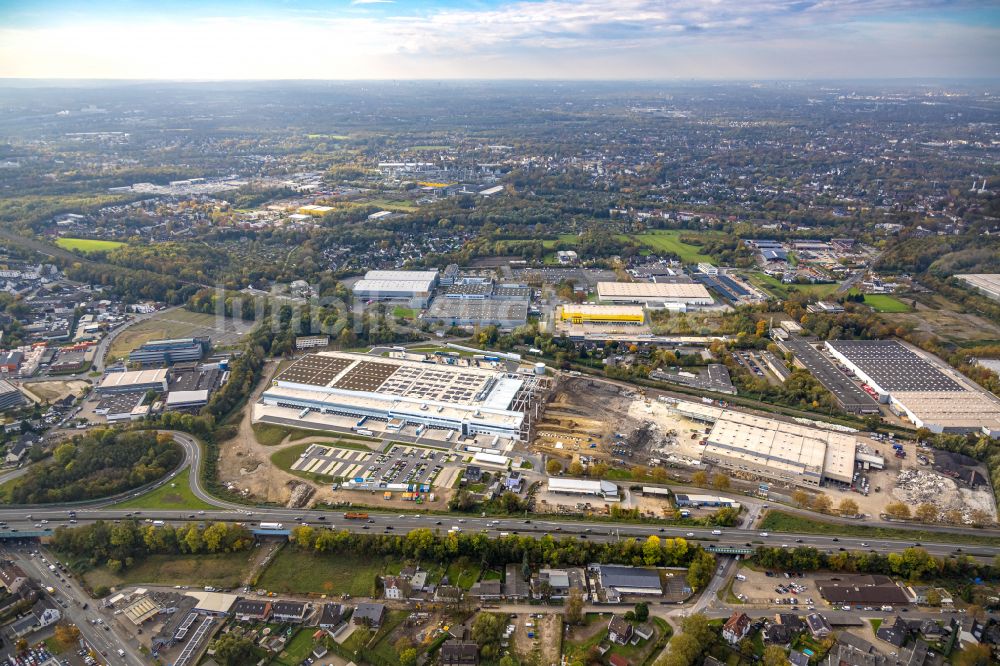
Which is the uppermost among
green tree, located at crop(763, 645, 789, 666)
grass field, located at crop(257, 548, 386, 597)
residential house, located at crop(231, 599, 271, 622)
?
green tree, located at crop(763, 645, 789, 666)

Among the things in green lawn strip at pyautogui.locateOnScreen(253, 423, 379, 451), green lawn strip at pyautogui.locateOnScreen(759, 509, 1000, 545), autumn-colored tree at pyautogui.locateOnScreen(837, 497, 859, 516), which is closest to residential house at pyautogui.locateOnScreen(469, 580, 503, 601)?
green lawn strip at pyautogui.locateOnScreen(759, 509, 1000, 545)

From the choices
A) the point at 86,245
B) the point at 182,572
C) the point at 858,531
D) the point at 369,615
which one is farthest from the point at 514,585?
the point at 86,245

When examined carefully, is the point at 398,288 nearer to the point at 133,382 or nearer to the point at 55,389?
the point at 133,382

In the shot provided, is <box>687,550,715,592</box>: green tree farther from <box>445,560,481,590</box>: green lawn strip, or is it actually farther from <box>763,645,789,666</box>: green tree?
<box>445,560,481,590</box>: green lawn strip

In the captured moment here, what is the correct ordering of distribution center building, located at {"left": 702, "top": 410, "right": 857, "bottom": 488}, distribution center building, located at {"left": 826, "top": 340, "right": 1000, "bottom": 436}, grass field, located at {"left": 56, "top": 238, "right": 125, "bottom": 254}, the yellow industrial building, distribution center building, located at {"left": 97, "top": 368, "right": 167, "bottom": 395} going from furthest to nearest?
grass field, located at {"left": 56, "top": 238, "right": 125, "bottom": 254}
the yellow industrial building
distribution center building, located at {"left": 97, "top": 368, "right": 167, "bottom": 395}
distribution center building, located at {"left": 826, "top": 340, "right": 1000, "bottom": 436}
distribution center building, located at {"left": 702, "top": 410, "right": 857, "bottom": 488}

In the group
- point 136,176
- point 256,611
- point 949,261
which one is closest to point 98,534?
point 256,611

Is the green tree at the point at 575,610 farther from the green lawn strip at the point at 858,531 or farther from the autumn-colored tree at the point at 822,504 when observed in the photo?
the autumn-colored tree at the point at 822,504

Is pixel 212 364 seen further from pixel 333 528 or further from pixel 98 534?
pixel 333 528
